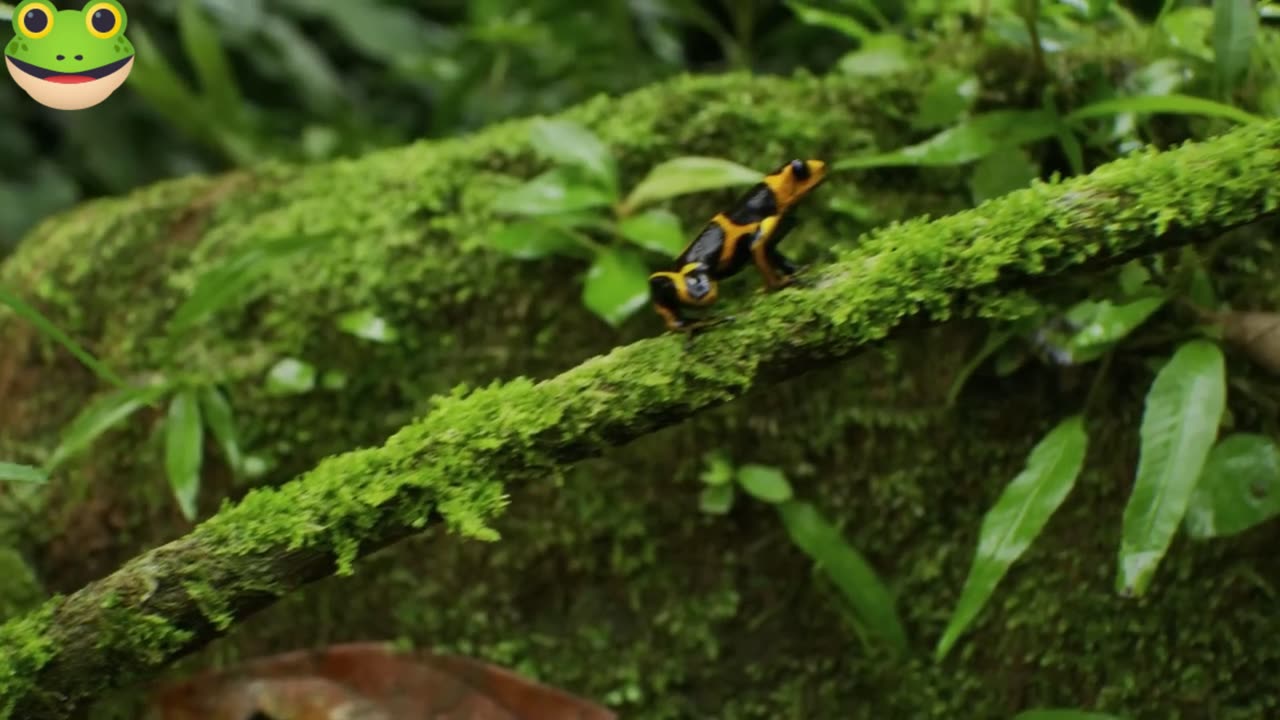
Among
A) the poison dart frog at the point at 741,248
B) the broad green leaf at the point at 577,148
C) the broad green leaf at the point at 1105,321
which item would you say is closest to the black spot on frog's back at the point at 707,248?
the poison dart frog at the point at 741,248

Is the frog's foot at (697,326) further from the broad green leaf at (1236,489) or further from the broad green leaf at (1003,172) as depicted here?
the broad green leaf at (1236,489)

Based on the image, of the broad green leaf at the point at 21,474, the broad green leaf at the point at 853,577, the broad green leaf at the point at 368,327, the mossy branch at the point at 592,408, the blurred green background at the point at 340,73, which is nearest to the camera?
the mossy branch at the point at 592,408

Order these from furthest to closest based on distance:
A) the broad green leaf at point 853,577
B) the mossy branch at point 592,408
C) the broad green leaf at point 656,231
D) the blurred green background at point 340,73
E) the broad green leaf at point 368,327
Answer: the blurred green background at point 340,73
the broad green leaf at point 368,327
the broad green leaf at point 656,231
the broad green leaf at point 853,577
the mossy branch at point 592,408

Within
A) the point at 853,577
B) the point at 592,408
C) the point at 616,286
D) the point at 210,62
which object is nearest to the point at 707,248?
the point at 592,408

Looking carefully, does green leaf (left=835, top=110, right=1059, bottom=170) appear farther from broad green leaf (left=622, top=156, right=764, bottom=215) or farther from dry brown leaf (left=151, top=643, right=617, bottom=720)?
dry brown leaf (left=151, top=643, right=617, bottom=720)

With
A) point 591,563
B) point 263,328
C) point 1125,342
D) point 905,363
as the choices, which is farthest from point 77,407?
point 1125,342

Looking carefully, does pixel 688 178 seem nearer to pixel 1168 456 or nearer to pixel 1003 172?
pixel 1003 172
